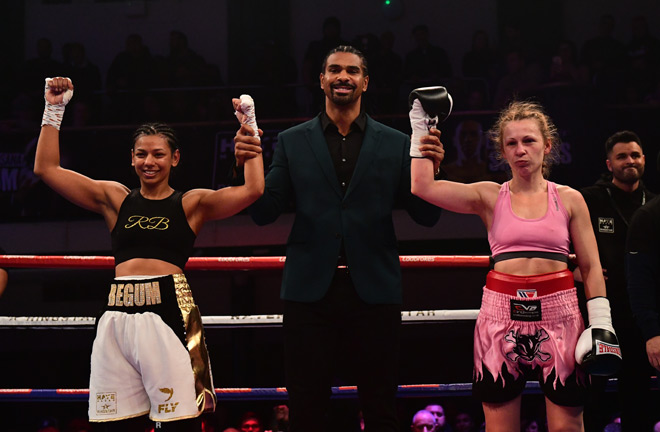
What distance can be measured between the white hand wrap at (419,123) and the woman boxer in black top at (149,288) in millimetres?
482

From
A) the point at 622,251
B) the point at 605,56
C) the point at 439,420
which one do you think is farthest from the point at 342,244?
the point at 605,56

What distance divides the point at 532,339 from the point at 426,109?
0.72 metres

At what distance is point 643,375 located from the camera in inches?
106

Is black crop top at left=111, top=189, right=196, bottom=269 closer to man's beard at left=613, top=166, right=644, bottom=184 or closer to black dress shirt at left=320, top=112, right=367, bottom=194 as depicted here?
black dress shirt at left=320, top=112, right=367, bottom=194

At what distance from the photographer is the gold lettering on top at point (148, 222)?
224 centimetres

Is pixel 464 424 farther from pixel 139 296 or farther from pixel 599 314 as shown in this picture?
pixel 139 296

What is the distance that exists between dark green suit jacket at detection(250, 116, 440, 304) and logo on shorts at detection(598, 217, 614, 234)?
110 cm

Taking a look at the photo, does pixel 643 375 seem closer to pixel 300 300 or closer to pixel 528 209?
pixel 528 209

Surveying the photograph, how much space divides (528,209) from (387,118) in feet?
14.8

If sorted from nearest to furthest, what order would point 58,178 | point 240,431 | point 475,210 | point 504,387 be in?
1. point 504,387
2. point 475,210
3. point 58,178
4. point 240,431

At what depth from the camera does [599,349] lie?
184 cm

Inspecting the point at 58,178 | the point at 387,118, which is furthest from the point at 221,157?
the point at 58,178

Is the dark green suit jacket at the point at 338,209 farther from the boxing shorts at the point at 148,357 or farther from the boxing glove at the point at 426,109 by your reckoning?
the boxing shorts at the point at 148,357

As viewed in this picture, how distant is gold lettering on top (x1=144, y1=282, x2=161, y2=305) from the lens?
219 cm
